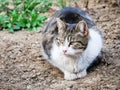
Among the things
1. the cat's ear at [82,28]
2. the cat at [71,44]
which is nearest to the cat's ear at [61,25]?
the cat at [71,44]

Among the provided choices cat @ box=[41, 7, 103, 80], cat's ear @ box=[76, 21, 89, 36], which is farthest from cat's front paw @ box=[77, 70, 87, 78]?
Answer: cat's ear @ box=[76, 21, 89, 36]

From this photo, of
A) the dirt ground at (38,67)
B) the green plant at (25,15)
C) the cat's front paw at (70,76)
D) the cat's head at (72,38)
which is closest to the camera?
the cat's head at (72,38)

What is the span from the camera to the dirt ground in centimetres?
439

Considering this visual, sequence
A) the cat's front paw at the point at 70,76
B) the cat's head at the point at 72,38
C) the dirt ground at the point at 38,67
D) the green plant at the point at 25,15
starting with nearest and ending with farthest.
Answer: the cat's head at the point at 72,38, the dirt ground at the point at 38,67, the cat's front paw at the point at 70,76, the green plant at the point at 25,15

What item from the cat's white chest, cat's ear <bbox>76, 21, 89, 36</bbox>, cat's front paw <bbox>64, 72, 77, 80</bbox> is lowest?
cat's front paw <bbox>64, 72, 77, 80</bbox>

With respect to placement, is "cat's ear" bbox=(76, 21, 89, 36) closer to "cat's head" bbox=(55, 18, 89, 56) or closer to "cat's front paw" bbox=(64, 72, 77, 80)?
"cat's head" bbox=(55, 18, 89, 56)

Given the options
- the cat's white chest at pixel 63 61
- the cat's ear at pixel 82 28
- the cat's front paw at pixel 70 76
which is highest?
the cat's ear at pixel 82 28

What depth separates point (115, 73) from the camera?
4555 mm

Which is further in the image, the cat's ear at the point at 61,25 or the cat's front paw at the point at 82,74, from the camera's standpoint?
the cat's front paw at the point at 82,74

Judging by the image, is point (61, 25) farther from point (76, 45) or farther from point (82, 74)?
point (82, 74)

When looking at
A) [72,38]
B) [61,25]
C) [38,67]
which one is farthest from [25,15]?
[72,38]

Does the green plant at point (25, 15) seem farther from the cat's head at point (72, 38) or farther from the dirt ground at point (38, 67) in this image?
the cat's head at point (72, 38)

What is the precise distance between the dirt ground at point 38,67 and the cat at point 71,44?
0.13 meters

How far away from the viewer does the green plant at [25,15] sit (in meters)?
6.04
